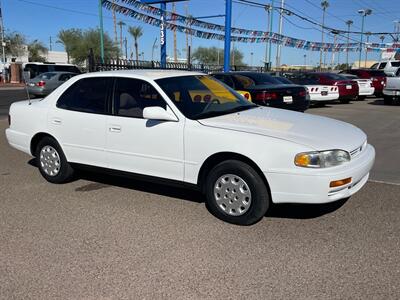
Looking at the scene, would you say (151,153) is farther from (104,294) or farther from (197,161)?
(104,294)

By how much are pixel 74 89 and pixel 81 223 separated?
6.62 ft

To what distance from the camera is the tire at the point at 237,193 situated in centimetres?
416

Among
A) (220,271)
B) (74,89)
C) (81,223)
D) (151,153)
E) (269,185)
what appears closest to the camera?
(220,271)

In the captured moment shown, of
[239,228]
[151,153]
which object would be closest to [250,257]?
[239,228]

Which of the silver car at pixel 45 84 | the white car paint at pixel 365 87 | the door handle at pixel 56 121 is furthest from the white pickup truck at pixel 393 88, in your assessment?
the silver car at pixel 45 84

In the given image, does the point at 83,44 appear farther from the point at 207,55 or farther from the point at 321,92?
the point at 321,92

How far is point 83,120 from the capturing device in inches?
210

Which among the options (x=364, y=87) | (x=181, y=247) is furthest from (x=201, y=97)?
(x=364, y=87)

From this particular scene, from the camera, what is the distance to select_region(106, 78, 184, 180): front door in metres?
4.64

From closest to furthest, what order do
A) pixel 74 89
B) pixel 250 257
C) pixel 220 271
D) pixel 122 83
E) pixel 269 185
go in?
1. pixel 220 271
2. pixel 250 257
3. pixel 269 185
4. pixel 122 83
5. pixel 74 89

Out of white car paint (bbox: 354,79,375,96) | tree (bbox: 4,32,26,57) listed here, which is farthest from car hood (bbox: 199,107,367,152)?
tree (bbox: 4,32,26,57)

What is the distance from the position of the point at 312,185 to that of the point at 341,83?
47.7ft

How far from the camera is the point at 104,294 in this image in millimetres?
3082

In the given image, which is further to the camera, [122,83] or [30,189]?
[30,189]
